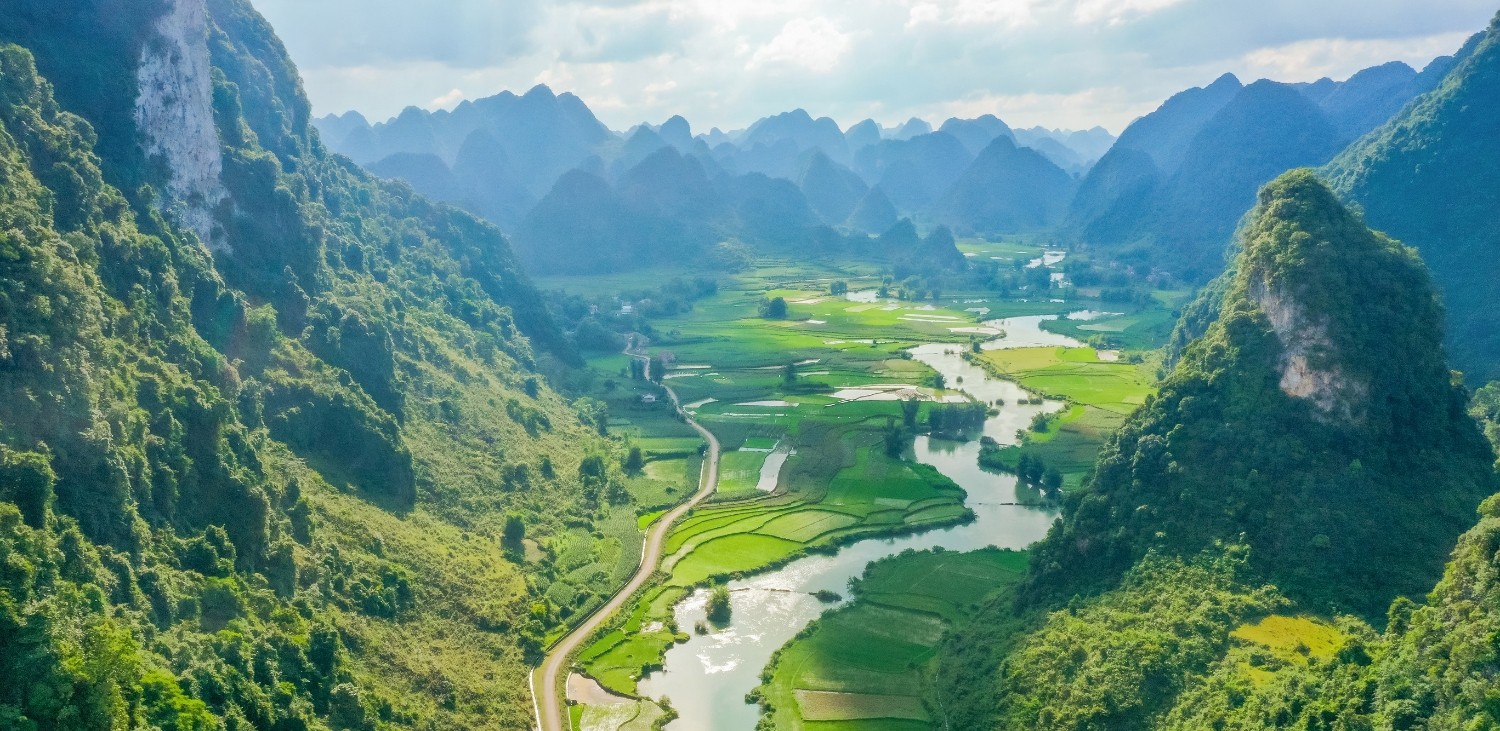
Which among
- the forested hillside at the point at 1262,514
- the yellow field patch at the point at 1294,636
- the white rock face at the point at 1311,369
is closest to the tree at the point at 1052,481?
the forested hillside at the point at 1262,514

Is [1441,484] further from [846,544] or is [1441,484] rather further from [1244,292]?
[846,544]

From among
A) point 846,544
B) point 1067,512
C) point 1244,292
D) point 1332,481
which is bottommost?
point 846,544

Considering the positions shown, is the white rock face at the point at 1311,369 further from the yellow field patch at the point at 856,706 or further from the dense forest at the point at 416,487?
the yellow field patch at the point at 856,706

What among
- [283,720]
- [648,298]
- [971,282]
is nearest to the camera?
[283,720]

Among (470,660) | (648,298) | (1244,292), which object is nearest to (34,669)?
(470,660)

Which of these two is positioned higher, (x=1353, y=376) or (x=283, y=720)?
(x=1353, y=376)

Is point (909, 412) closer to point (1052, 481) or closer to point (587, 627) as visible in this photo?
point (1052, 481)

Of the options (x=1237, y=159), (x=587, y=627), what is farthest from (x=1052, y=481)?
(x=1237, y=159)
